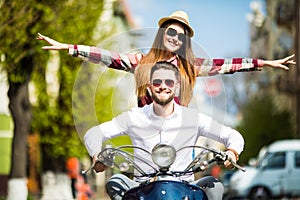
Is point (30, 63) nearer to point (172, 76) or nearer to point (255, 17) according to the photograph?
point (172, 76)

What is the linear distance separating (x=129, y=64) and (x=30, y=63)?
1442 cm

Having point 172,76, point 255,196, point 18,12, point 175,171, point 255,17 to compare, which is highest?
point 255,17

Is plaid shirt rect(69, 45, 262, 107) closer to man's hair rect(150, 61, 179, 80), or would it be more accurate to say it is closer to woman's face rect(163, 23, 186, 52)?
woman's face rect(163, 23, 186, 52)

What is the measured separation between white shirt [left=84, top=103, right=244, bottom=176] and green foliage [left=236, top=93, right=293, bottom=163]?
5376cm

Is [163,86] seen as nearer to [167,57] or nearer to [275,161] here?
[167,57]

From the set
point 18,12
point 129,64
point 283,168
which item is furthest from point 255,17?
point 129,64

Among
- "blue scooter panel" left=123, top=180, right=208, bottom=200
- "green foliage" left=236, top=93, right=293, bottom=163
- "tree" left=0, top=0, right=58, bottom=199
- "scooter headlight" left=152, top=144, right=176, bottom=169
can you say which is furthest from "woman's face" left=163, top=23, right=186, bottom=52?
"green foliage" left=236, top=93, right=293, bottom=163

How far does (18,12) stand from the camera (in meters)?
17.4

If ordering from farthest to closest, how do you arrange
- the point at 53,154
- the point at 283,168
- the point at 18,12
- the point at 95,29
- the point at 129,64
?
the point at 283,168 < the point at 53,154 < the point at 95,29 < the point at 18,12 < the point at 129,64

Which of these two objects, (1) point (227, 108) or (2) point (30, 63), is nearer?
(1) point (227, 108)

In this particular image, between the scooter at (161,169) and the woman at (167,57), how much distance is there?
42 cm

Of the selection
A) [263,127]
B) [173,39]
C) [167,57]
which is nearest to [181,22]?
[173,39]

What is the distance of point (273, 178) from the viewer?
31.9 m

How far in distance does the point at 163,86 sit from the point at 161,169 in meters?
0.54
